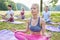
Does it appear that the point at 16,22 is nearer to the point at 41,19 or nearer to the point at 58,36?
the point at 41,19

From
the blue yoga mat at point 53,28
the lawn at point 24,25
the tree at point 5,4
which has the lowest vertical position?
the blue yoga mat at point 53,28

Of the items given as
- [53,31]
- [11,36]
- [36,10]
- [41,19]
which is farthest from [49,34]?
[11,36]

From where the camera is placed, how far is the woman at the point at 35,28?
2.05 m

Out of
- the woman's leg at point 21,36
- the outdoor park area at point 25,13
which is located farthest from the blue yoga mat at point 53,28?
the woman's leg at point 21,36

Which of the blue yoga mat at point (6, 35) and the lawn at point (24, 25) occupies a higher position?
the lawn at point (24, 25)

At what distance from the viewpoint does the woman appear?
2.05 metres

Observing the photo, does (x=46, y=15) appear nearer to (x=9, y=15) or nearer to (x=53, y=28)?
(x=53, y=28)

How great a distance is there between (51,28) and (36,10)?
0.29 metres

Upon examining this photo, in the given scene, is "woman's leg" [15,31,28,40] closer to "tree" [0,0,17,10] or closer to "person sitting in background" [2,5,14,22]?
"person sitting in background" [2,5,14,22]

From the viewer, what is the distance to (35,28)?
2.05m

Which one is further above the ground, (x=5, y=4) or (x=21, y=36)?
(x=5, y=4)

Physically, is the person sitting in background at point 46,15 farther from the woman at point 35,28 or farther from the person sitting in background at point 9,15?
the person sitting in background at point 9,15

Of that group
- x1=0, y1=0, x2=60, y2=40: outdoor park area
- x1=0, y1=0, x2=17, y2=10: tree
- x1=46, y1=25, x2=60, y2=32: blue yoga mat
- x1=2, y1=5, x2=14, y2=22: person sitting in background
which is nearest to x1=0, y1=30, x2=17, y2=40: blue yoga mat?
x1=0, y1=0, x2=60, y2=40: outdoor park area

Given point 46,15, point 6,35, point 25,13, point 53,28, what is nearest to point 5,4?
point 25,13
